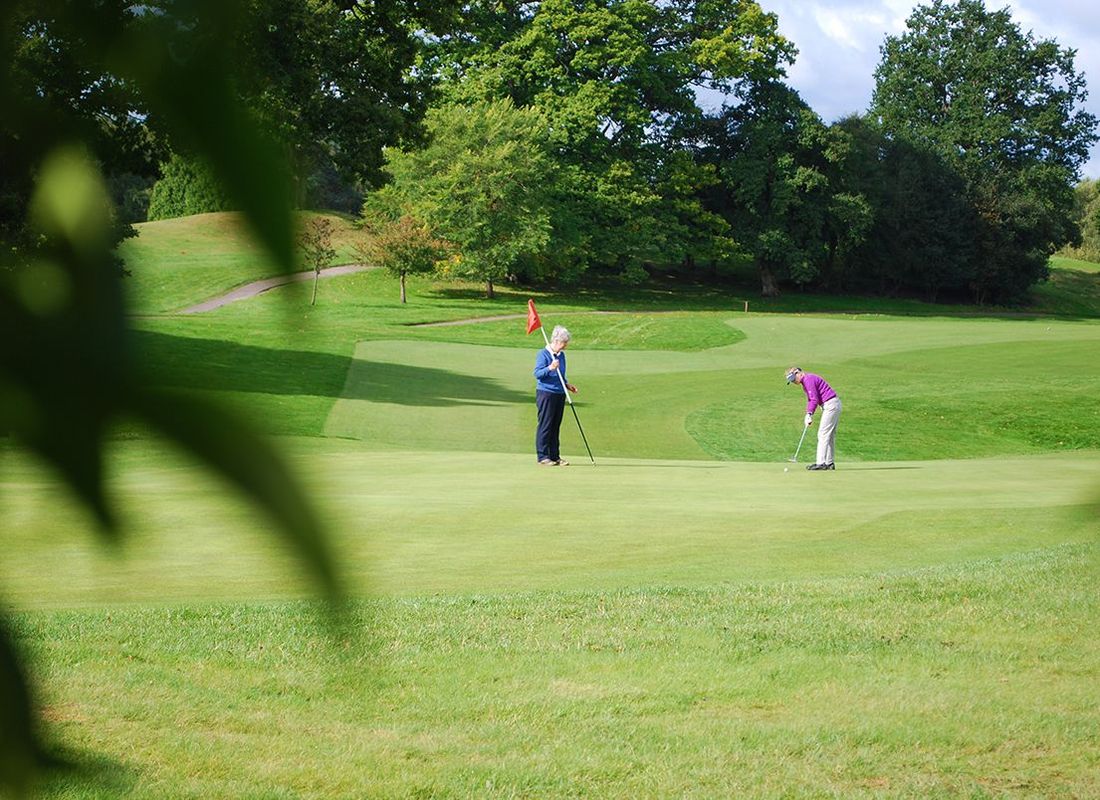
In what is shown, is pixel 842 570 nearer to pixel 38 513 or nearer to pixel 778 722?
pixel 778 722

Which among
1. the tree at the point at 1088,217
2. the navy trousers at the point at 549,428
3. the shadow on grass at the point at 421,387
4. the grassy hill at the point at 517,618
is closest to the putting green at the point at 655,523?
the grassy hill at the point at 517,618

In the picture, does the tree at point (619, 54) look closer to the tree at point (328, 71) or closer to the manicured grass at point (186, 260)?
the tree at point (328, 71)

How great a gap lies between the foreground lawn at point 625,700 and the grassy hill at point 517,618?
2 centimetres

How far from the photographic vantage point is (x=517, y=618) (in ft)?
21.9

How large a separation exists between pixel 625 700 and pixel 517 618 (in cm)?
132

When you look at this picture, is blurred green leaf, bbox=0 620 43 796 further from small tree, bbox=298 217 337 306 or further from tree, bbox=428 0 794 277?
tree, bbox=428 0 794 277

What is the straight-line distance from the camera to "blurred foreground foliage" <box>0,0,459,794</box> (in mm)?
426

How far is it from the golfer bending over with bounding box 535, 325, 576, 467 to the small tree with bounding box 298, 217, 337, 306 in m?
15.8

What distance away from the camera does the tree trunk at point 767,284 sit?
56.3 meters

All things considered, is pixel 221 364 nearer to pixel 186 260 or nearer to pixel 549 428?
pixel 186 260

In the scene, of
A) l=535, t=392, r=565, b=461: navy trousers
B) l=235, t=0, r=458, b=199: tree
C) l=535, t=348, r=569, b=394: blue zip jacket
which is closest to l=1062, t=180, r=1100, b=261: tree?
l=235, t=0, r=458, b=199: tree

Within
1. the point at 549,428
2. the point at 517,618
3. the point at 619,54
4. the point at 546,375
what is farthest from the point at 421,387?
the point at 619,54

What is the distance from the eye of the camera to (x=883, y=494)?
42.0 ft

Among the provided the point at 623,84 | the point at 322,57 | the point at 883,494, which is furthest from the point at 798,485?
the point at 322,57
